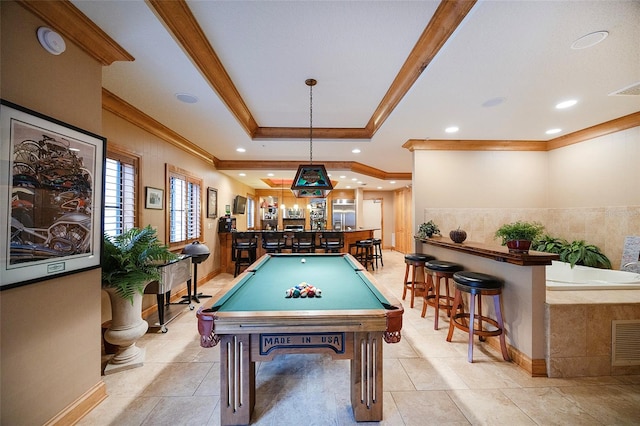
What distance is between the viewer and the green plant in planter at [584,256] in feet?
12.0

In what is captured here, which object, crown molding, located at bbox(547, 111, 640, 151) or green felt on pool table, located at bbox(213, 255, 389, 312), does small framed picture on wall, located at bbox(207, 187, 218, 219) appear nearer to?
green felt on pool table, located at bbox(213, 255, 389, 312)

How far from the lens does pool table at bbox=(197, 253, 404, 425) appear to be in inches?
60.6

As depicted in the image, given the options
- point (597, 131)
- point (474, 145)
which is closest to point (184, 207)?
point (474, 145)

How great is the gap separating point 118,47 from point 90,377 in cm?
254

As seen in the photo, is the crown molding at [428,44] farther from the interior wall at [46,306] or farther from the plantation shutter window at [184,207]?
the plantation shutter window at [184,207]

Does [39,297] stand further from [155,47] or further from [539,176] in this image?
[539,176]

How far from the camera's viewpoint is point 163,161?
13.2ft

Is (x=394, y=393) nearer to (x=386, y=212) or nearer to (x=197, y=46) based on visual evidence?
(x=197, y=46)

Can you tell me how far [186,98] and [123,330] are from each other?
2.49m

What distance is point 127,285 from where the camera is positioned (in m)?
2.23

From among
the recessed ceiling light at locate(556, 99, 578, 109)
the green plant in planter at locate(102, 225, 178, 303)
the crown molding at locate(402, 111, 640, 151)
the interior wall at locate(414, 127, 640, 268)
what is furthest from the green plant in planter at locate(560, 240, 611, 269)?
the green plant in planter at locate(102, 225, 178, 303)

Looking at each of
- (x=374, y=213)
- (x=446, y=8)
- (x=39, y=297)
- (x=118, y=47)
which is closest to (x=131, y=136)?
(x=118, y=47)

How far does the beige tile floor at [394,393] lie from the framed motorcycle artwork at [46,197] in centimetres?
118

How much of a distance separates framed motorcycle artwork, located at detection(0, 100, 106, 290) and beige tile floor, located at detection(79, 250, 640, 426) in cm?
118
